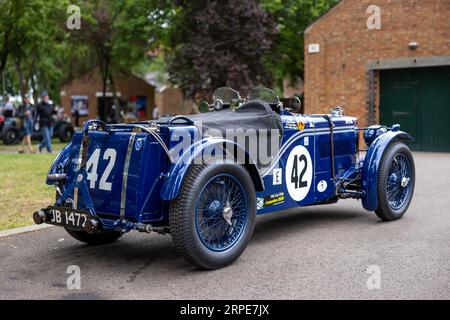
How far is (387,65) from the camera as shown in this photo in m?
17.5

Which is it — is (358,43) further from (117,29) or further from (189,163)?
(189,163)

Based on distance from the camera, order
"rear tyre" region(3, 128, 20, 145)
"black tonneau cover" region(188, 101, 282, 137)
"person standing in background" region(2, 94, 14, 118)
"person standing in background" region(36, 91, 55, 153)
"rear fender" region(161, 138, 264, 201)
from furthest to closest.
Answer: "person standing in background" region(2, 94, 14, 118)
"rear tyre" region(3, 128, 20, 145)
"person standing in background" region(36, 91, 55, 153)
"black tonneau cover" region(188, 101, 282, 137)
"rear fender" region(161, 138, 264, 201)

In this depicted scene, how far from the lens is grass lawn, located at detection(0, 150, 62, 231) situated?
6.91 m

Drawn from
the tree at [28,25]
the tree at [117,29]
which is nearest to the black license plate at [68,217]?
the tree at [28,25]

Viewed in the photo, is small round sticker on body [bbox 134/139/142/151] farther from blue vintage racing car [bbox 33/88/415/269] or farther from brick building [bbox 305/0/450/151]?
brick building [bbox 305/0/450/151]

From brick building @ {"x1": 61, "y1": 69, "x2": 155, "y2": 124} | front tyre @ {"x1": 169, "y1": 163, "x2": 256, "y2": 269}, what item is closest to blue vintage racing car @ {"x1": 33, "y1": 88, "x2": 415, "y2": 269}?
front tyre @ {"x1": 169, "y1": 163, "x2": 256, "y2": 269}

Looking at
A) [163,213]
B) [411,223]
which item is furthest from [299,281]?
[411,223]

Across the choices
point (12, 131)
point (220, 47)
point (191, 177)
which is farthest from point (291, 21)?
point (191, 177)

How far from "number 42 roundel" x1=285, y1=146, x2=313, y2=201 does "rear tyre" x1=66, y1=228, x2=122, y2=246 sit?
1.81 metres

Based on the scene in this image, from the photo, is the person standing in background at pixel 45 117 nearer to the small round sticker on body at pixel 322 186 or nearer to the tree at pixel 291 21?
the tree at pixel 291 21

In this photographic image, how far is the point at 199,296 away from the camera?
412 cm

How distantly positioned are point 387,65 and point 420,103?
58.4 inches

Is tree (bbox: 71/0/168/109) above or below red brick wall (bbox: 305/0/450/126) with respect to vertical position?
above
